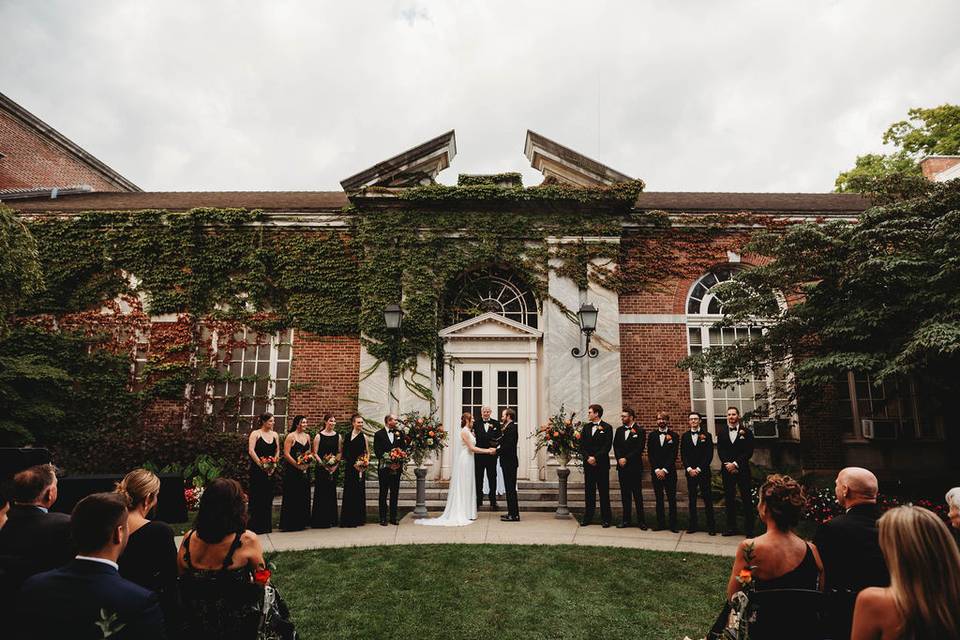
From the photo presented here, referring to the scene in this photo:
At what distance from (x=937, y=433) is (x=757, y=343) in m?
5.86

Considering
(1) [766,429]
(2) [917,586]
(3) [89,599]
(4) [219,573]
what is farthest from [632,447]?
(3) [89,599]

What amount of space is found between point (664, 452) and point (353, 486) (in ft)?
17.5

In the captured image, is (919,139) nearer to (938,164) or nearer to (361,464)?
(938,164)

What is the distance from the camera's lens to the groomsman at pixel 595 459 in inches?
374

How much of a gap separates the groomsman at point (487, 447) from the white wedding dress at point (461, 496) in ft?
1.35

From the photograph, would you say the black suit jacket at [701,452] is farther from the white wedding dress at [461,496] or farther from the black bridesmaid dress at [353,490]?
the black bridesmaid dress at [353,490]

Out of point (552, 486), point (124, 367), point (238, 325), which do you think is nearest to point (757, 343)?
point (552, 486)

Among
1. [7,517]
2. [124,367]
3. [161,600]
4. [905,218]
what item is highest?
[905,218]

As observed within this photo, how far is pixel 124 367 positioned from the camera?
42.8 ft

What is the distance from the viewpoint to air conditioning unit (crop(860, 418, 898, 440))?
12344 millimetres

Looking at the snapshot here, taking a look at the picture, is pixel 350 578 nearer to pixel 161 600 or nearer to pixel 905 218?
pixel 161 600

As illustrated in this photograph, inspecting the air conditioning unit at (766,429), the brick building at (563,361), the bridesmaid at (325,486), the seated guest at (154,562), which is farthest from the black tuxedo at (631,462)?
the seated guest at (154,562)

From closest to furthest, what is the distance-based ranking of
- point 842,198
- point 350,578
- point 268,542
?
point 350,578, point 268,542, point 842,198

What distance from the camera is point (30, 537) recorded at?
3.22m
